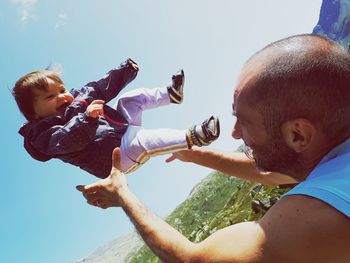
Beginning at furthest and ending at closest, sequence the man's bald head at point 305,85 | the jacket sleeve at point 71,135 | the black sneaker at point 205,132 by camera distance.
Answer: the black sneaker at point 205,132, the jacket sleeve at point 71,135, the man's bald head at point 305,85

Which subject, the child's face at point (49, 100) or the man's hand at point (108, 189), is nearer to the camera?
the man's hand at point (108, 189)

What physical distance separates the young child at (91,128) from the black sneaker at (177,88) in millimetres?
22

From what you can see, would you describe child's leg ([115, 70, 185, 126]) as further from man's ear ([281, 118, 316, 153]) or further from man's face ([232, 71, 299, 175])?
man's ear ([281, 118, 316, 153])

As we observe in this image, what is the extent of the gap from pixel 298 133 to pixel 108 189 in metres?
2.48

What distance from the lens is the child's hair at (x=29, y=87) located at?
793 cm

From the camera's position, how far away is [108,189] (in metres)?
5.14

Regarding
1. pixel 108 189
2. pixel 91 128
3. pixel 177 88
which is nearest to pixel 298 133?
pixel 108 189

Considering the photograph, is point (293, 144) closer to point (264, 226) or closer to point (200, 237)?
point (264, 226)

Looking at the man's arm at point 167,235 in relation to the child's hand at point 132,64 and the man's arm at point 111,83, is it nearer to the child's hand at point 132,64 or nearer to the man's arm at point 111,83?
the man's arm at point 111,83

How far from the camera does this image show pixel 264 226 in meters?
3.45

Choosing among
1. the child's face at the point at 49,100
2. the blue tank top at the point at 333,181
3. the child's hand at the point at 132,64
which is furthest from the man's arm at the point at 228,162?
the blue tank top at the point at 333,181

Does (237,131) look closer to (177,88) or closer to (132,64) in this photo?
(177,88)

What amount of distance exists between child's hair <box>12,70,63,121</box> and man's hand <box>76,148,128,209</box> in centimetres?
317

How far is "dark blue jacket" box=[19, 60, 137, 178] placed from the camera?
24.1ft
